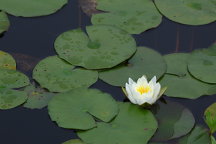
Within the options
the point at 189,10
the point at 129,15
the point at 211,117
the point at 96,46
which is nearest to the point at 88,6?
the point at 129,15

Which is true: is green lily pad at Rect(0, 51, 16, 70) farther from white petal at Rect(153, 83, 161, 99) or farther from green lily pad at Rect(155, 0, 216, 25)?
green lily pad at Rect(155, 0, 216, 25)

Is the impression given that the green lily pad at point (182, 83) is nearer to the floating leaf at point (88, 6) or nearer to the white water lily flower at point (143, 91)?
the white water lily flower at point (143, 91)

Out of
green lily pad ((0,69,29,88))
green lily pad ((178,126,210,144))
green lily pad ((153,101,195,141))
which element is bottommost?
green lily pad ((178,126,210,144))

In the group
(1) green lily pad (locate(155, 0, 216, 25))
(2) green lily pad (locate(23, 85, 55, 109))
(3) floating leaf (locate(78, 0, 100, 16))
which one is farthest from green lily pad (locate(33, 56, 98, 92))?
(1) green lily pad (locate(155, 0, 216, 25))

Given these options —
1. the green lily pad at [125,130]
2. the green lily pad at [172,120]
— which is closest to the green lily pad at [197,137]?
the green lily pad at [172,120]

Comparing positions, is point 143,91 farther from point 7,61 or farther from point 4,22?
point 4,22

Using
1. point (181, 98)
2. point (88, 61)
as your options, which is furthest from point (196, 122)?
point (88, 61)
